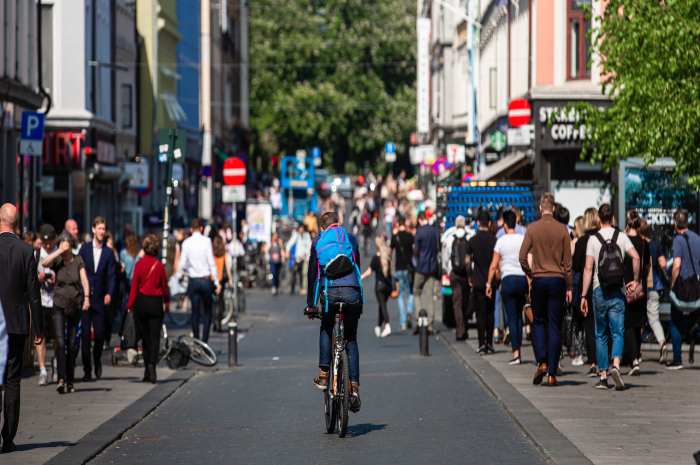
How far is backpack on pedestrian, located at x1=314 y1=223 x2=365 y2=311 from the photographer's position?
32.1 feet

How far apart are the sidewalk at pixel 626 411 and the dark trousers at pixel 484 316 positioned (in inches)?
47.9

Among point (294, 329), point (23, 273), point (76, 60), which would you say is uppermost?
point (76, 60)

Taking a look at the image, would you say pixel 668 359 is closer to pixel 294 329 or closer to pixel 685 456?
pixel 685 456

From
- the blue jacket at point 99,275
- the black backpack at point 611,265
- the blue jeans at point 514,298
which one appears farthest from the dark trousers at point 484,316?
the blue jacket at point 99,275

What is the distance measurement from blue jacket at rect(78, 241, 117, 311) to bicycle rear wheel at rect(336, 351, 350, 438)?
212 inches

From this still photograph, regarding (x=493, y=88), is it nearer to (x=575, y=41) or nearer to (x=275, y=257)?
(x=575, y=41)

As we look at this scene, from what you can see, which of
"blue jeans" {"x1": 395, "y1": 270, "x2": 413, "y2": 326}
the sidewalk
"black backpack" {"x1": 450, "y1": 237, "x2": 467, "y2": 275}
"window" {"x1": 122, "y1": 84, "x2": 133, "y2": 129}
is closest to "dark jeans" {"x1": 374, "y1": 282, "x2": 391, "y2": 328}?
"blue jeans" {"x1": 395, "y1": 270, "x2": 413, "y2": 326}

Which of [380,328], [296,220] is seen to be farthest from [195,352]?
[296,220]

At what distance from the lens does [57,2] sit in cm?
3266

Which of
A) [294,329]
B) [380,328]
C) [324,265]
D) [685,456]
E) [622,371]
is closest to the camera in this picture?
[685,456]

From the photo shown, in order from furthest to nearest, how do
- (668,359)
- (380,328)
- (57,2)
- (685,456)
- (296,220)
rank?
(296,220), (57,2), (380,328), (668,359), (685,456)

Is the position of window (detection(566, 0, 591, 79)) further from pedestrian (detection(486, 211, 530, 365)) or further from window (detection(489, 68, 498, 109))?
pedestrian (detection(486, 211, 530, 365))

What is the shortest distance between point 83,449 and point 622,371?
7313 millimetres

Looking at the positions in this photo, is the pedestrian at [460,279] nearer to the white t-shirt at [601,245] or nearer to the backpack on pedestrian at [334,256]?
the white t-shirt at [601,245]
